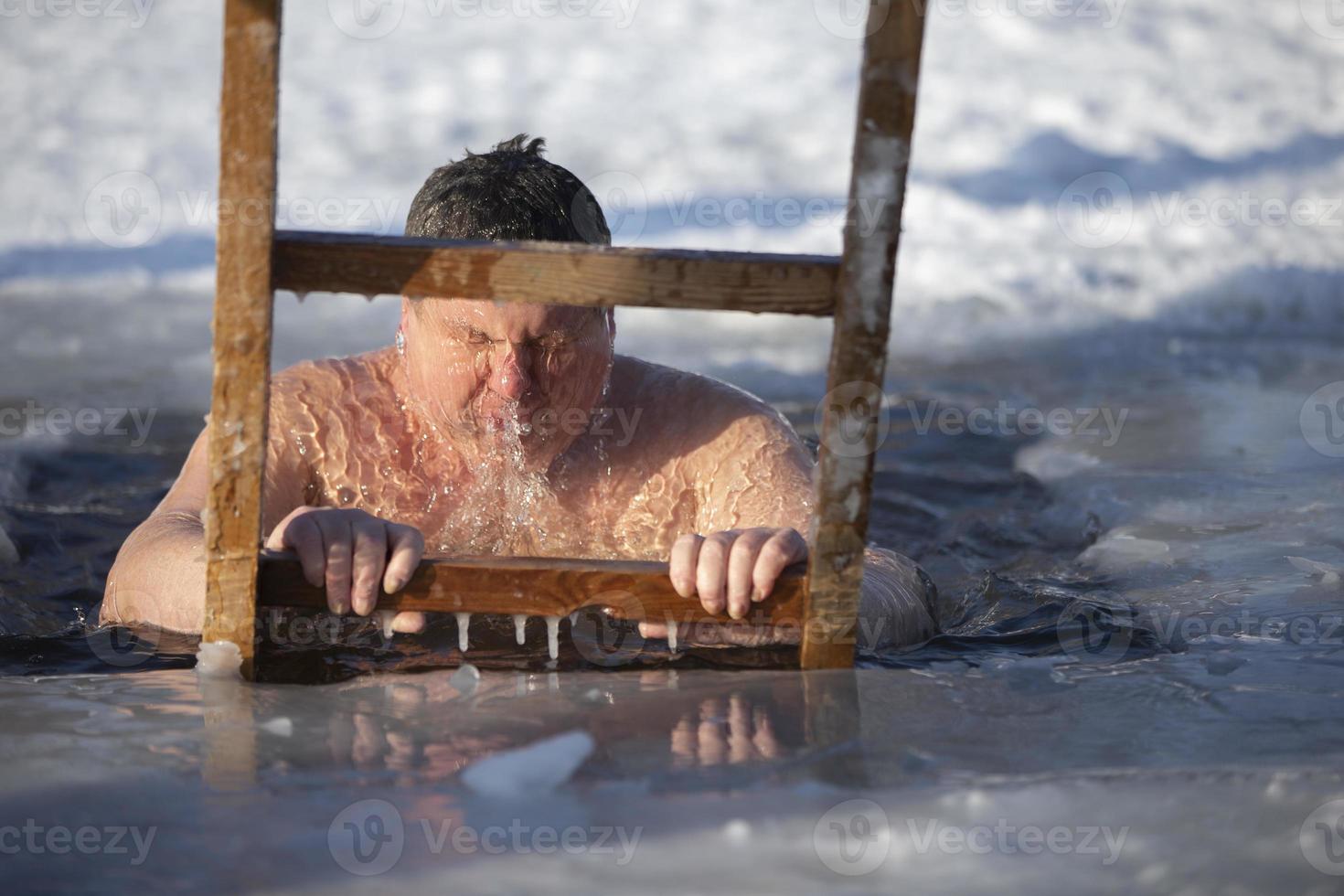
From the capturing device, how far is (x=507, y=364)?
2.53m

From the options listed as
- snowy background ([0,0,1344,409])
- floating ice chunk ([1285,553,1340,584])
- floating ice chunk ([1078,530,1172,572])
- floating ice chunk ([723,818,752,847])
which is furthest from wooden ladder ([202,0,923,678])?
snowy background ([0,0,1344,409])

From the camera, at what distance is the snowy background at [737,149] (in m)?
7.74

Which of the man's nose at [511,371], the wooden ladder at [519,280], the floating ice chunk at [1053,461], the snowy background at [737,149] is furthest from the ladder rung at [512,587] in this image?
the snowy background at [737,149]

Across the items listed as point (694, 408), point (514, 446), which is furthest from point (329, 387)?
point (694, 408)

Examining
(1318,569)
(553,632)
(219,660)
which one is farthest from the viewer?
(1318,569)

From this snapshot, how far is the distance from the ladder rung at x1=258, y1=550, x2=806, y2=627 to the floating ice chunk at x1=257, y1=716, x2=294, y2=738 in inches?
6.7

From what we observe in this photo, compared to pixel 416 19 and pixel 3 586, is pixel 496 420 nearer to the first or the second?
pixel 3 586

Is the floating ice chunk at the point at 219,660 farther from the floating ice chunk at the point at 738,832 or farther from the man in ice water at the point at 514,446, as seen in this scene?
the floating ice chunk at the point at 738,832

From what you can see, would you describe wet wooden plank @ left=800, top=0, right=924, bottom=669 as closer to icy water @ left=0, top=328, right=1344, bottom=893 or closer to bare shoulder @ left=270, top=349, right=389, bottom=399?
icy water @ left=0, top=328, right=1344, bottom=893

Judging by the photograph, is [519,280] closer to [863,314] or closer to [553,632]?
[863,314]

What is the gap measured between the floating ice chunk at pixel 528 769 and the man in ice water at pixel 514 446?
0.49 meters

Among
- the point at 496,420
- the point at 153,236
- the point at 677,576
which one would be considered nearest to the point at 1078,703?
the point at 677,576

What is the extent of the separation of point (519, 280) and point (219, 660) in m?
0.75

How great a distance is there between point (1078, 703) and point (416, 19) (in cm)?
1042
